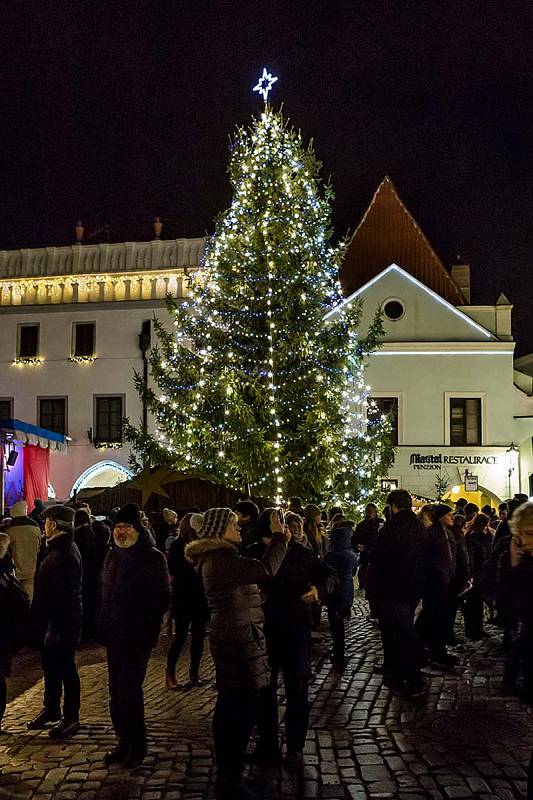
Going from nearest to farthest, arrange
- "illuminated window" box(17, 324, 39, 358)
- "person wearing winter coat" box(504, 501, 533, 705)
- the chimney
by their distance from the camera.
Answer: "person wearing winter coat" box(504, 501, 533, 705), "illuminated window" box(17, 324, 39, 358), the chimney

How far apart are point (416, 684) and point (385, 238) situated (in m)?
33.3

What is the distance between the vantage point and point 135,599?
7402 millimetres

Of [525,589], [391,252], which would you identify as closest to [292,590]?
[525,589]

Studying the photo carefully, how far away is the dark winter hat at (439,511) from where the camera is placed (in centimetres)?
1177

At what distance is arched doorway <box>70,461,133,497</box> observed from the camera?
3512 centimetres

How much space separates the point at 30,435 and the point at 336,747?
57.7 ft

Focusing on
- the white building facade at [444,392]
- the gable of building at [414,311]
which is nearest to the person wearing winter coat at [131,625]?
the white building facade at [444,392]

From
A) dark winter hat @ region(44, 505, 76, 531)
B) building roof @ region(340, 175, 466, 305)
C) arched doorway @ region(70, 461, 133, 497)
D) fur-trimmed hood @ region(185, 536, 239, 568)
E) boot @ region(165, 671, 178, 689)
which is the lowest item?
boot @ region(165, 671, 178, 689)

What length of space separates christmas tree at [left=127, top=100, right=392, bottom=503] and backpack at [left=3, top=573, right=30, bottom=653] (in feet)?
43.4

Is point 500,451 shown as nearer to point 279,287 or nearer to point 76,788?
point 279,287

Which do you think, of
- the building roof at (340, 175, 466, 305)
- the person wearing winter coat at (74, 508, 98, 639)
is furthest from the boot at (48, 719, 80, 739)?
the building roof at (340, 175, 466, 305)

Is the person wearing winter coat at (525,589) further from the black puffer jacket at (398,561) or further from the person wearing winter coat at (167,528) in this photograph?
the person wearing winter coat at (167,528)

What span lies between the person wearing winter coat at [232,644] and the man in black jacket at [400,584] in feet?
11.8

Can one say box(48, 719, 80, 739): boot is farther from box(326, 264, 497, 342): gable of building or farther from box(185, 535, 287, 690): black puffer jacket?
box(326, 264, 497, 342): gable of building
